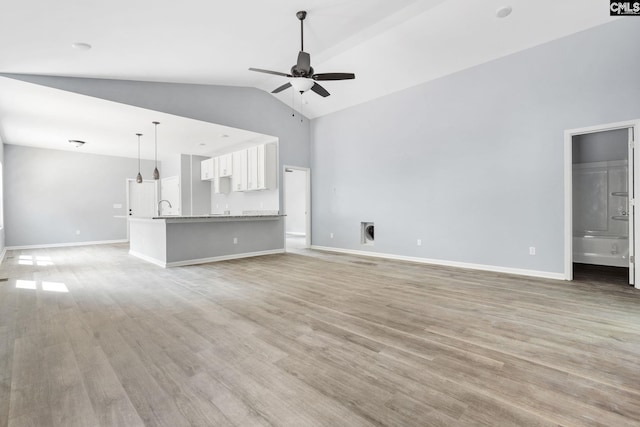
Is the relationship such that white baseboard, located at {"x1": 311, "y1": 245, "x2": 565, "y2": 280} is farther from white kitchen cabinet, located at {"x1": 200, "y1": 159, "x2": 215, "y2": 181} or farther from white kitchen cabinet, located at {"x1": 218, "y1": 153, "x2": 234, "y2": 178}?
white kitchen cabinet, located at {"x1": 200, "y1": 159, "x2": 215, "y2": 181}

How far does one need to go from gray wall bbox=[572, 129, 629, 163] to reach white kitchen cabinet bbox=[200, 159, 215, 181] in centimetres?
834

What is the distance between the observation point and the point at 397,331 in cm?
237

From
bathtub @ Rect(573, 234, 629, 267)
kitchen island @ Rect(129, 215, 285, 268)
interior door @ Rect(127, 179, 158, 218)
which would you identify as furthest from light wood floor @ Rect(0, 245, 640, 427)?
interior door @ Rect(127, 179, 158, 218)

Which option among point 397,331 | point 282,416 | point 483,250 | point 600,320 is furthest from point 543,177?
point 282,416

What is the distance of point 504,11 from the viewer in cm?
367

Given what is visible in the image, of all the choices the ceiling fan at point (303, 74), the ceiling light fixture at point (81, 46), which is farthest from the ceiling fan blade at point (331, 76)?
the ceiling light fixture at point (81, 46)

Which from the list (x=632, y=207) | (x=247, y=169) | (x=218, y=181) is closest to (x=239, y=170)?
(x=247, y=169)

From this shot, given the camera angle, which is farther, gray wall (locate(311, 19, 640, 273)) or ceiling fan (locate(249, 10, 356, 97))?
gray wall (locate(311, 19, 640, 273))

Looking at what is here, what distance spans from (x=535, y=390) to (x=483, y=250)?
348 cm

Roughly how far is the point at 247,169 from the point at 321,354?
584 centimetres

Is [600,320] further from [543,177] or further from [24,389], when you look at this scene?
A: [24,389]

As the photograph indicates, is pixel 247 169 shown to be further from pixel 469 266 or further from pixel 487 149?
pixel 469 266

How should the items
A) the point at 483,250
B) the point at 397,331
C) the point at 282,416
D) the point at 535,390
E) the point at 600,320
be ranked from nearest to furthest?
the point at 282,416 < the point at 535,390 < the point at 397,331 < the point at 600,320 < the point at 483,250

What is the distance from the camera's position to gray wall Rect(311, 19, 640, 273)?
3801mm
